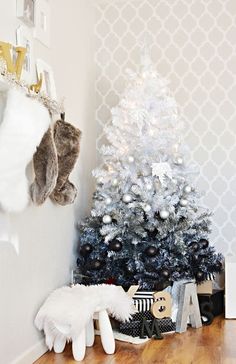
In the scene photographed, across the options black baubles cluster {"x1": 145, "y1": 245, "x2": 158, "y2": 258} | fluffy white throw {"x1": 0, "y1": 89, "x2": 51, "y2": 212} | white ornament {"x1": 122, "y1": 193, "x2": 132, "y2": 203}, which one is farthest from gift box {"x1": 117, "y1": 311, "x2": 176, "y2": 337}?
fluffy white throw {"x1": 0, "y1": 89, "x2": 51, "y2": 212}

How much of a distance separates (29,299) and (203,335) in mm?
1141

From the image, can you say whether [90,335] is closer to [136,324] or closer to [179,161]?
[136,324]

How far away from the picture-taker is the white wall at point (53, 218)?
243 centimetres

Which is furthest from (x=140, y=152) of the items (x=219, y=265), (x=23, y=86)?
(x=23, y=86)

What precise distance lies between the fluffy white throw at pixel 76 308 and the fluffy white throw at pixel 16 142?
27.6 inches

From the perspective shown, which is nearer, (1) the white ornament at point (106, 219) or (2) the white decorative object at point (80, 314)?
(2) the white decorative object at point (80, 314)

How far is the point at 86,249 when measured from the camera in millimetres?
3301

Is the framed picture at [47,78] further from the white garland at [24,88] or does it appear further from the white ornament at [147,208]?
the white ornament at [147,208]

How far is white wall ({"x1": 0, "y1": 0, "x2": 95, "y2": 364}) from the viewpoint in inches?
95.6

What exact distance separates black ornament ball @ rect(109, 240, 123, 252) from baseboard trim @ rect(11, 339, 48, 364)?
28.2 inches

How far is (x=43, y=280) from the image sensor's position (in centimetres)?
285

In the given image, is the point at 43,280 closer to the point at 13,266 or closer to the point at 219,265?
the point at 13,266

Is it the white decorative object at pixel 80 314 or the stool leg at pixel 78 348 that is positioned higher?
the white decorative object at pixel 80 314

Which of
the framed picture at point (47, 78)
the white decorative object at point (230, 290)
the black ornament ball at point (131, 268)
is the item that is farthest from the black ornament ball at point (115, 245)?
the framed picture at point (47, 78)
